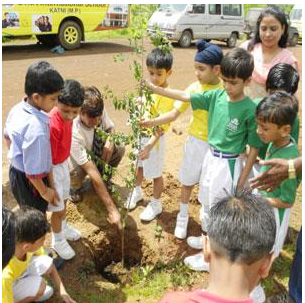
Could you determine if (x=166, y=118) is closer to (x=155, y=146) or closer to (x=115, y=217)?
(x=155, y=146)

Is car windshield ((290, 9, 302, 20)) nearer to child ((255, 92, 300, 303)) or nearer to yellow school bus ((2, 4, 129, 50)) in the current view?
yellow school bus ((2, 4, 129, 50))

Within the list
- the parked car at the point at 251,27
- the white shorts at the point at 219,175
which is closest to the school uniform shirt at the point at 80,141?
the white shorts at the point at 219,175

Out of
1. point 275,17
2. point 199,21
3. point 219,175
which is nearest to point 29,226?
point 219,175

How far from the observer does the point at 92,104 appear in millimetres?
3576

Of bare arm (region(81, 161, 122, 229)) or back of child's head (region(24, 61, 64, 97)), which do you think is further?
bare arm (region(81, 161, 122, 229))

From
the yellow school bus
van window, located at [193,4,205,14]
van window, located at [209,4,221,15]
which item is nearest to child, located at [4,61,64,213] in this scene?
the yellow school bus

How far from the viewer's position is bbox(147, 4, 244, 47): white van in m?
14.5

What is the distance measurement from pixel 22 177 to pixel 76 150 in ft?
2.73

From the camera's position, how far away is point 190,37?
15.1m

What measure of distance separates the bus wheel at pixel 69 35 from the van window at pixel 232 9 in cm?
656

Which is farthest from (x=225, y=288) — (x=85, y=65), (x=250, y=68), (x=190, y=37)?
(x=190, y=37)

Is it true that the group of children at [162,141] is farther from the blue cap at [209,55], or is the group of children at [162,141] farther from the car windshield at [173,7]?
the car windshield at [173,7]

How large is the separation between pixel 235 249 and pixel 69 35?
11872 mm

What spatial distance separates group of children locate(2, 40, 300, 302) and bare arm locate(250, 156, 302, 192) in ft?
0.30
